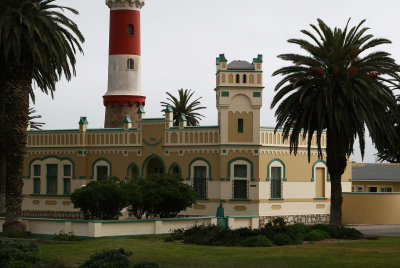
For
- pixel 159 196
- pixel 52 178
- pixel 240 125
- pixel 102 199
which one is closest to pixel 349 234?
pixel 159 196

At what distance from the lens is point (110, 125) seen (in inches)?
2160

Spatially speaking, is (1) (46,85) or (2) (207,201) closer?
(1) (46,85)

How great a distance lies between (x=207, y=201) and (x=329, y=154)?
10.9m

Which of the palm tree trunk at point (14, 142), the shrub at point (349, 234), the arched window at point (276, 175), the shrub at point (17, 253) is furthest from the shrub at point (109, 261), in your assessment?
the arched window at point (276, 175)

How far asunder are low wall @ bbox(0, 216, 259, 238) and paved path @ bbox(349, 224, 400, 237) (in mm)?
10661

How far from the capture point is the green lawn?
2478 cm

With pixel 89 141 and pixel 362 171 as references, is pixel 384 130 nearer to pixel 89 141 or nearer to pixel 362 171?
pixel 89 141

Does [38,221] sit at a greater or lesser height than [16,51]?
lesser

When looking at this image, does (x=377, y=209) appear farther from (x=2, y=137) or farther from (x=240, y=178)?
(x=2, y=137)

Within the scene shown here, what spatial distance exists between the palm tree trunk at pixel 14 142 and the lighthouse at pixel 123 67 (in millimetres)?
20143

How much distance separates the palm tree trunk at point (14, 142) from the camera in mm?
34312

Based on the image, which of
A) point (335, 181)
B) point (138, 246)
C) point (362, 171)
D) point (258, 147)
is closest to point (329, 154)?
point (335, 181)

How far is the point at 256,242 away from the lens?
3102 cm

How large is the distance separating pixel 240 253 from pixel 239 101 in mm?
19255
